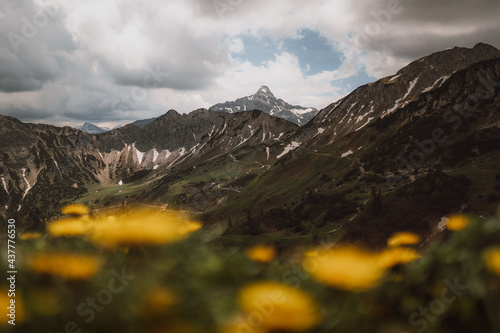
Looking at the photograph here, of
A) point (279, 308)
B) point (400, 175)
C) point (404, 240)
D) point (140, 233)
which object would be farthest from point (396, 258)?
point (400, 175)

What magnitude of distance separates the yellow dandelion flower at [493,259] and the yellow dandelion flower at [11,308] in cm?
291

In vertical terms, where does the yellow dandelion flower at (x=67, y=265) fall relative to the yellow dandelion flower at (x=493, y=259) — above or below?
above

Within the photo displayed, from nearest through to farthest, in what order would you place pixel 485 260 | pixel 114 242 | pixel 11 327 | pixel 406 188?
pixel 11 327 → pixel 485 260 → pixel 114 242 → pixel 406 188

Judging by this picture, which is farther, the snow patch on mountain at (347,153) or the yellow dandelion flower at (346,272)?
the snow patch on mountain at (347,153)

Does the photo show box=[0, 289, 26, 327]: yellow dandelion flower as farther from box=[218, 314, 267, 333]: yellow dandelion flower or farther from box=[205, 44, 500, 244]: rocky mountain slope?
box=[205, 44, 500, 244]: rocky mountain slope

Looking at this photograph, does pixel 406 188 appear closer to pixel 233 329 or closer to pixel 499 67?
pixel 233 329

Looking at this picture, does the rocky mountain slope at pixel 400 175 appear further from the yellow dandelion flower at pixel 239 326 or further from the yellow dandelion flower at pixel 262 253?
the yellow dandelion flower at pixel 239 326

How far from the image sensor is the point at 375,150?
114125 millimetres

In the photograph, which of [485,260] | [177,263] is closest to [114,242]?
[177,263]

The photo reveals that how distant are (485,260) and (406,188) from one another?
74.3 metres

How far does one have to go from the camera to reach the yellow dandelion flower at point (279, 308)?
5.37ft

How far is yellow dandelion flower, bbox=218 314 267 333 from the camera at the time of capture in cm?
152

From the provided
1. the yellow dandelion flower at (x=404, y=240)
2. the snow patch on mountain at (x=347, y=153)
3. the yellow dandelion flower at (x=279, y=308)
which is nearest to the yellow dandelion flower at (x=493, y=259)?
the yellow dandelion flower at (x=279, y=308)

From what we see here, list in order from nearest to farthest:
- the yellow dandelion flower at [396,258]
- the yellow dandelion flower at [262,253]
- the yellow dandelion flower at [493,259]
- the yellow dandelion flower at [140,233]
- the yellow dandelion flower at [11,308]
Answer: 1. the yellow dandelion flower at [11,308]
2. the yellow dandelion flower at [493,259]
3. the yellow dandelion flower at [140,233]
4. the yellow dandelion flower at [262,253]
5. the yellow dandelion flower at [396,258]
